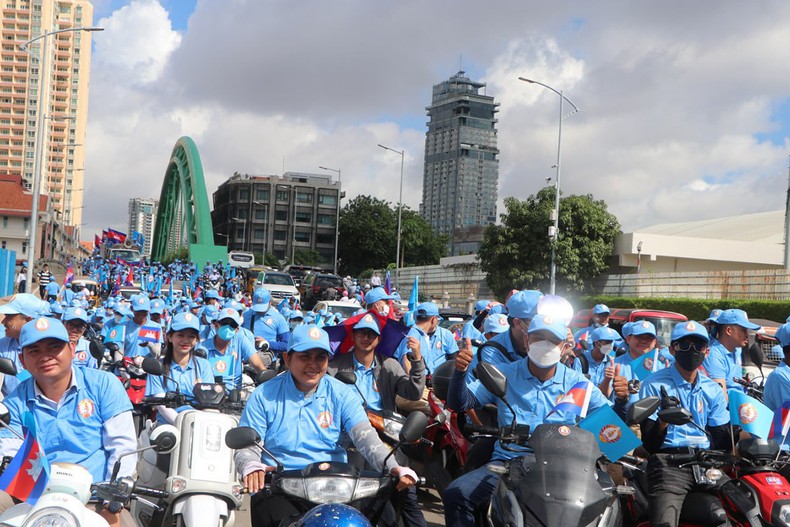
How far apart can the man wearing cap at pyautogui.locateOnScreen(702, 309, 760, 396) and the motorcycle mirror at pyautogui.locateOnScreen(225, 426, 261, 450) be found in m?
4.97

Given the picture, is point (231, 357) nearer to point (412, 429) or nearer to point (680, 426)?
point (680, 426)

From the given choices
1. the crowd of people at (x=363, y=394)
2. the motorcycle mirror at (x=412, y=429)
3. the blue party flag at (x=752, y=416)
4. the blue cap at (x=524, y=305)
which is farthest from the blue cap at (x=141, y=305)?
the blue party flag at (x=752, y=416)

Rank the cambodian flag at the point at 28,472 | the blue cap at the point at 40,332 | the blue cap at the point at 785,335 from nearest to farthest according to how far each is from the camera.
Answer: the cambodian flag at the point at 28,472
the blue cap at the point at 40,332
the blue cap at the point at 785,335

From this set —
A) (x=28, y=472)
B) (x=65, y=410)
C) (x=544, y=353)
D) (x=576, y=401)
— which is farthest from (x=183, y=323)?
(x=28, y=472)

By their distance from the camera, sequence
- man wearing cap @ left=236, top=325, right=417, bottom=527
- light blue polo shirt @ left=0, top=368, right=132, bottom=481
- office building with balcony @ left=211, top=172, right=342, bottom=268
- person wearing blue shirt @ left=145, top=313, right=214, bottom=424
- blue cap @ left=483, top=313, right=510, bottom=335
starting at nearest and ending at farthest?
light blue polo shirt @ left=0, top=368, right=132, bottom=481 < man wearing cap @ left=236, top=325, right=417, bottom=527 < person wearing blue shirt @ left=145, top=313, right=214, bottom=424 < blue cap @ left=483, top=313, right=510, bottom=335 < office building with balcony @ left=211, top=172, right=342, bottom=268

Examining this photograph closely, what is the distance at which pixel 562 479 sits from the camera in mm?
4078

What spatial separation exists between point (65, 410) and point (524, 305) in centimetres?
323

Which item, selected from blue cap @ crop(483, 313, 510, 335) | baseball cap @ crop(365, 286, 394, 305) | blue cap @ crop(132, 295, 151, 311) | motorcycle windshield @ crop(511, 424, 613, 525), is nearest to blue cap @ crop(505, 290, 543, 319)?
motorcycle windshield @ crop(511, 424, 613, 525)

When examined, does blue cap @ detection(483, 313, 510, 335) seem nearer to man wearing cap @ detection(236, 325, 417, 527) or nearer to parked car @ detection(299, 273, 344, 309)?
man wearing cap @ detection(236, 325, 417, 527)

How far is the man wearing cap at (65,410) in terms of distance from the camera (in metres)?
4.58

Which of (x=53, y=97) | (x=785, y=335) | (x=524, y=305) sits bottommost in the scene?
(x=785, y=335)

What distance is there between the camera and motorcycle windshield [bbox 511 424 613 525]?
3.96 meters

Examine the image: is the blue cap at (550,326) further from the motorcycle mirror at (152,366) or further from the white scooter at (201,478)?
the motorcycle mirror at (152,366)

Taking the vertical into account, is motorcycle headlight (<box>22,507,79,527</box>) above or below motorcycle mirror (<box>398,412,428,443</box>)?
below
